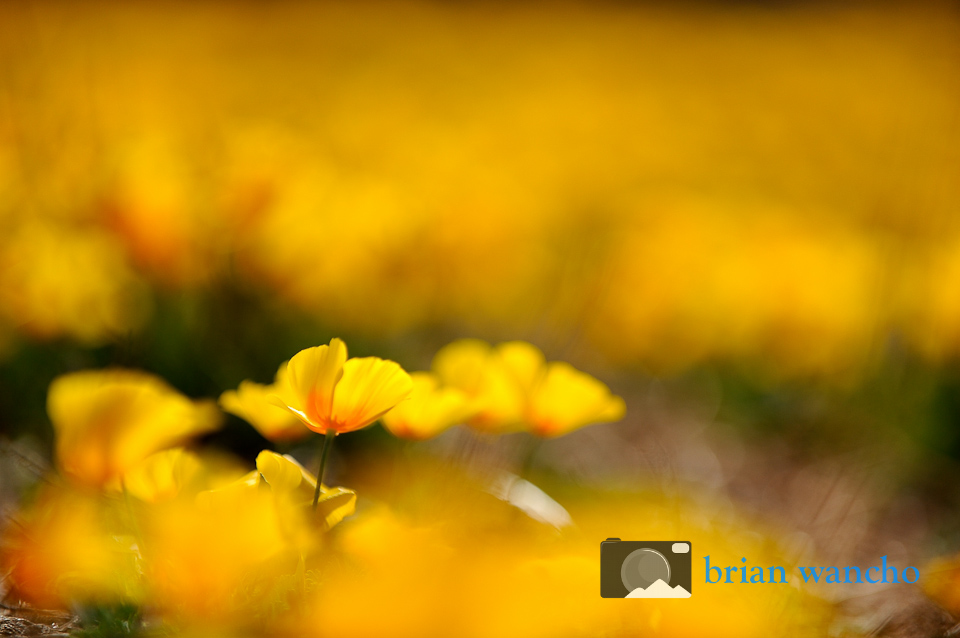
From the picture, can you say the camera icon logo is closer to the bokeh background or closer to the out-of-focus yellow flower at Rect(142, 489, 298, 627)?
the bokeh background

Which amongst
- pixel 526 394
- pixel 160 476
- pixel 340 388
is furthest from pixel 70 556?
pixel 526 394

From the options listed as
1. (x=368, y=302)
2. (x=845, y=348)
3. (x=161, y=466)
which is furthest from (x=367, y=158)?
(x=161, y=466)

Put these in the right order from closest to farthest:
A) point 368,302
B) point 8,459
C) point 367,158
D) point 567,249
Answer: point 8,459 → point 368,302 → point 567,249 → point 367,158

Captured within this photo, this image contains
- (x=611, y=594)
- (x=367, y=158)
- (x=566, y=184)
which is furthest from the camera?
(x=566, y=184)

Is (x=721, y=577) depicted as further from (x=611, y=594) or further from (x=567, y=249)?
(x=567, y=249)

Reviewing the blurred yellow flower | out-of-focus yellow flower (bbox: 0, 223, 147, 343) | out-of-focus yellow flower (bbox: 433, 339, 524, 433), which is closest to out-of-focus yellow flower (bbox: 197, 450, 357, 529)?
the blurred yellow flower

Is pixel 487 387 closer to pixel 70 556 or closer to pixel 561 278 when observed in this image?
pixel 70 556

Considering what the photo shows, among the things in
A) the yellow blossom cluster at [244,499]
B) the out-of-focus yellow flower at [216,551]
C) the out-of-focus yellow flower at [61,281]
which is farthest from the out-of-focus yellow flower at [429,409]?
the out-of-focus yellow flower at [61,281]

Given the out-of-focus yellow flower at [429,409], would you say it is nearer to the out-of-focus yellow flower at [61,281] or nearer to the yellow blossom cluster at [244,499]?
the yellow blossom cluster at [244,499]
